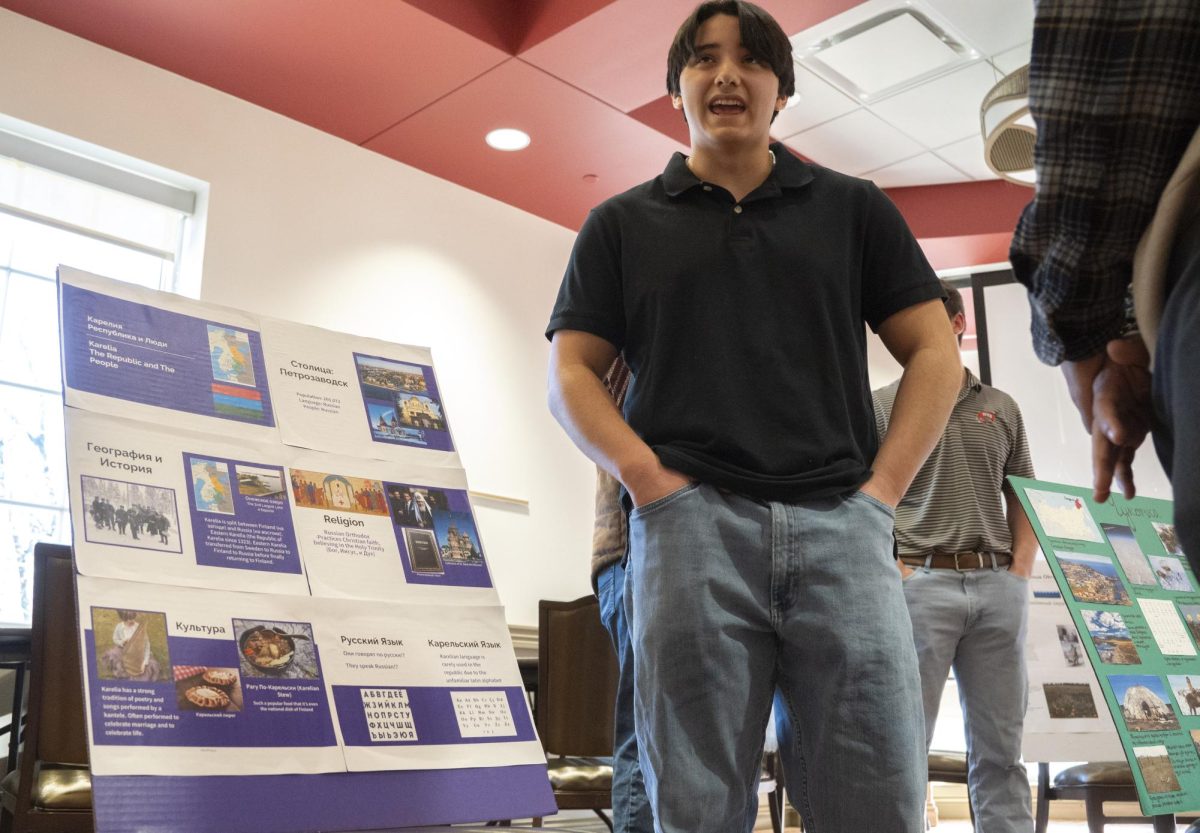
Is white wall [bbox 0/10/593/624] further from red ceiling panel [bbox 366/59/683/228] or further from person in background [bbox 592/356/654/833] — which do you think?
person in background [bbox 592/356/654/833]

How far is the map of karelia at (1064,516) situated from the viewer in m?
2.77

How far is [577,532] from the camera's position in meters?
5.34

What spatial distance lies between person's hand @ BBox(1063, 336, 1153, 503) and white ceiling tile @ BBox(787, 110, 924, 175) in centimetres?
437

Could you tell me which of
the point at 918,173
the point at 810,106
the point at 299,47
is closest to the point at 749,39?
the point at 299,47

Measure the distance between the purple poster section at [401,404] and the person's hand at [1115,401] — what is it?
152 centimetres

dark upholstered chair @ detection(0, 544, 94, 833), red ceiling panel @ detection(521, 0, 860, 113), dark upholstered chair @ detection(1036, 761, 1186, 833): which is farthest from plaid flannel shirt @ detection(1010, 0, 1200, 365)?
red ceiling panel @ detection(521, 0, 860, 113)

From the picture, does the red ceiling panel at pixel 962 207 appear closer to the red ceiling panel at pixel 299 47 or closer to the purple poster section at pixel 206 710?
the red ceiling panel at pixel 299 47

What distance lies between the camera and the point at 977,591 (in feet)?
10.2

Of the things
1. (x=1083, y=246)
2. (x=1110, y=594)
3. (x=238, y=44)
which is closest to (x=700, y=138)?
(x=1083, y=246)

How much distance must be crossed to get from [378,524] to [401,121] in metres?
3.03

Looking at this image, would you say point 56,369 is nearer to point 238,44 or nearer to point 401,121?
point 238,44

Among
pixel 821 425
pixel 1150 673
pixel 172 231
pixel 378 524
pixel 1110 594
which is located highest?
pixel 172 231

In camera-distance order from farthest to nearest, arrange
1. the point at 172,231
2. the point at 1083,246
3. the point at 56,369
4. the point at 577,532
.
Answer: the point at 577,532 < the point at 172,231 < the point at 56,369 < the point at 1083,246

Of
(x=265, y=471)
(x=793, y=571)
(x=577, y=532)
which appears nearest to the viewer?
(x=793, y=571)
